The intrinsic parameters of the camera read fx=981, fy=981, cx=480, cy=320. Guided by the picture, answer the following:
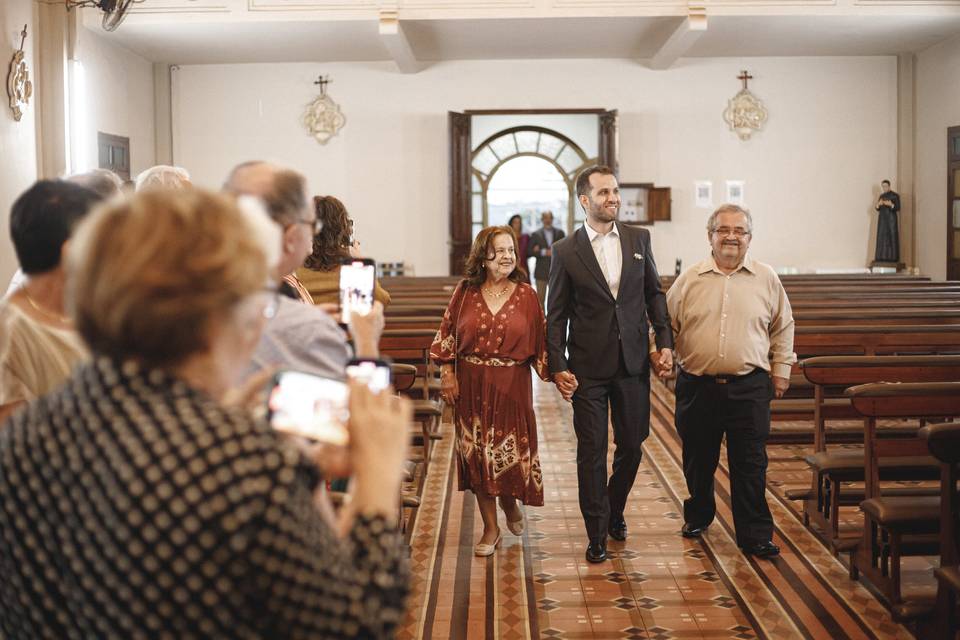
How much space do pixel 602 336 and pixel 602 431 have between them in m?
0.42

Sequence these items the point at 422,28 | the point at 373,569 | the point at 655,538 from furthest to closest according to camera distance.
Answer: the point at 422,28, the point at 655,538, the point at 373,569

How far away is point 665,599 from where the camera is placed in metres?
3.83

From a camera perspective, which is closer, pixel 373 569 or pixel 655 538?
pixel 373 569

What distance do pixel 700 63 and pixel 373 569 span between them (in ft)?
46.4

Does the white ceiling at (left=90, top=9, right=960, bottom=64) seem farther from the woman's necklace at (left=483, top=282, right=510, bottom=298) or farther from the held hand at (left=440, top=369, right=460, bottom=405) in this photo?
the held hand at (left=440, top=369, right=460, bottom=405)

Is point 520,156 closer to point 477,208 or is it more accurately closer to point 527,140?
Answer: point 527,140

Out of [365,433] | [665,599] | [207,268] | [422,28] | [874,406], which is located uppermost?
[422,28]

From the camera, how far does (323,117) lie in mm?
14438

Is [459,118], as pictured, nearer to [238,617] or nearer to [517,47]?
[517,47]

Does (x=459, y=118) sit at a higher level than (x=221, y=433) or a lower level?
higher

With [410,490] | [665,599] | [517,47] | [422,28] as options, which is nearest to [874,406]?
[665,599]

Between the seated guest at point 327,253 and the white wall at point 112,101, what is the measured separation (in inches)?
315

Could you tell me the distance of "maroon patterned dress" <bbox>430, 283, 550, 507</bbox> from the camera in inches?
172

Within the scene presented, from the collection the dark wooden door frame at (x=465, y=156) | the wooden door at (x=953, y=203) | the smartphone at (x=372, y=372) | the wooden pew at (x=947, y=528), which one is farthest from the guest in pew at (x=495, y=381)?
the wooden door at (x=953, y=203)
